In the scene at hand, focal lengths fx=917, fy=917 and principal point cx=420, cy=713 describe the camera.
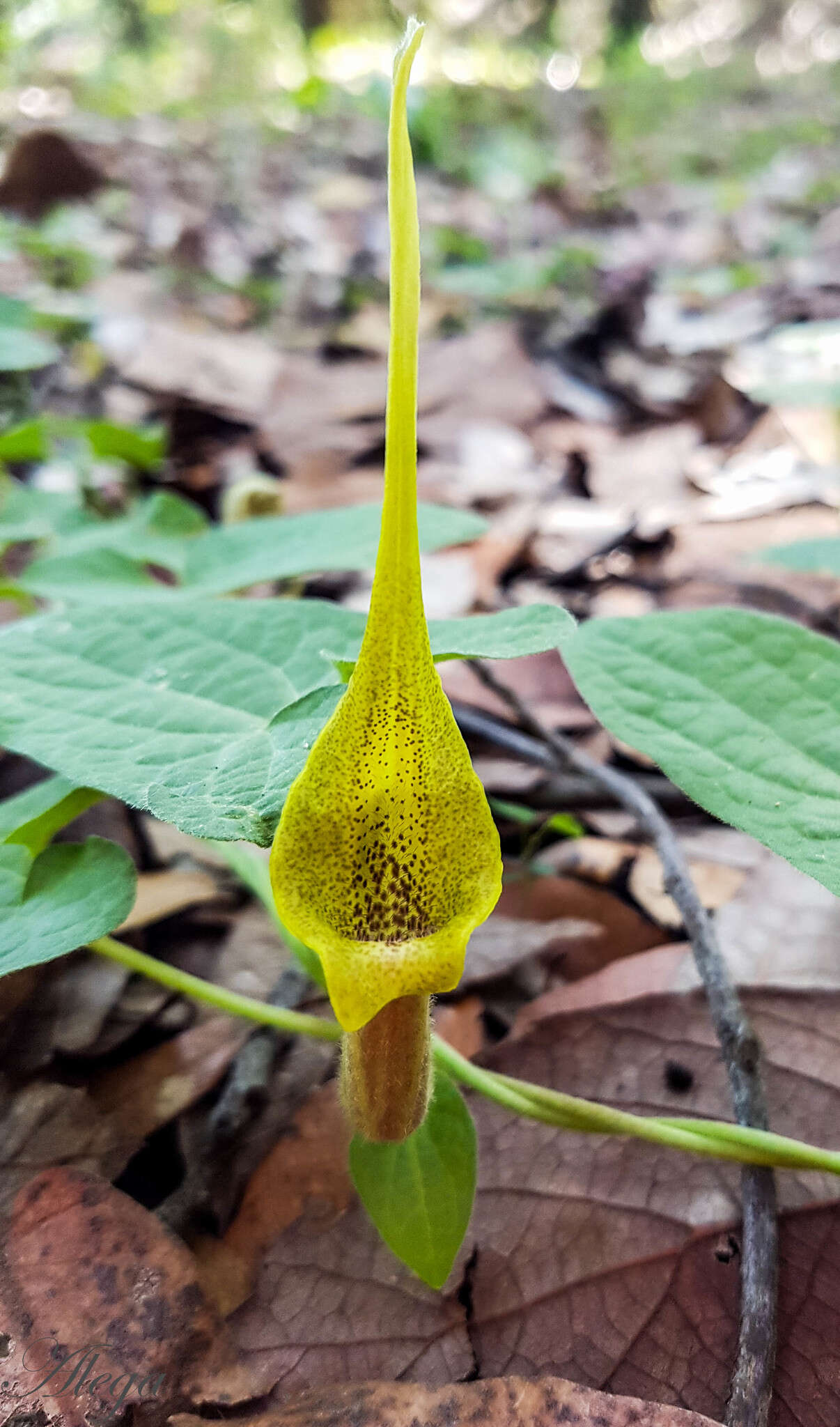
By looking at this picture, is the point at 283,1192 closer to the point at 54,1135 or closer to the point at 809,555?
the point at 54,1135

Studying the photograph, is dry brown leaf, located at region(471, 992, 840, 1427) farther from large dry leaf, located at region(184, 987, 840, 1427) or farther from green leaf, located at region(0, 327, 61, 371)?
green leaf, located at region(0, 327, 61, 371)

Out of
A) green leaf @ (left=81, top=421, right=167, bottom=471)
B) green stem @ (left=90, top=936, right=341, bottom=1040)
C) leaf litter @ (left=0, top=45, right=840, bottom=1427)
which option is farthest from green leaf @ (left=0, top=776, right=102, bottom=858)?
green leaf @ (left=81, top=421, right=167, bottom=471)

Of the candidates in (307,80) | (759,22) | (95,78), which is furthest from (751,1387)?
(759,22)

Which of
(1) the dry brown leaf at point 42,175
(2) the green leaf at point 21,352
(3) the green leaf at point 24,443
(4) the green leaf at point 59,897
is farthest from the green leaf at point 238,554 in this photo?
(1) the dry brown leaf at point 42,175

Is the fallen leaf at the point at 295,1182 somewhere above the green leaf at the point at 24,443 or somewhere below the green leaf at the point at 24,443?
below

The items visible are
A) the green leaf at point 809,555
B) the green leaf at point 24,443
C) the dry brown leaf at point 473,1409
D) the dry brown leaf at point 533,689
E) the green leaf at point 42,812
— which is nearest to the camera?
the dry brown leaf at point 473,1409

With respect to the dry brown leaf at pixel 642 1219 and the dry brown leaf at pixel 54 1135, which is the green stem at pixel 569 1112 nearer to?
the dry brown leaf at pixel 642 1219

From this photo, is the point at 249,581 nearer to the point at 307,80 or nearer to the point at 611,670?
the point at 611,670

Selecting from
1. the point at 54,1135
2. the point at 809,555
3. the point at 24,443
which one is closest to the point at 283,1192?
the point at 54,1135
